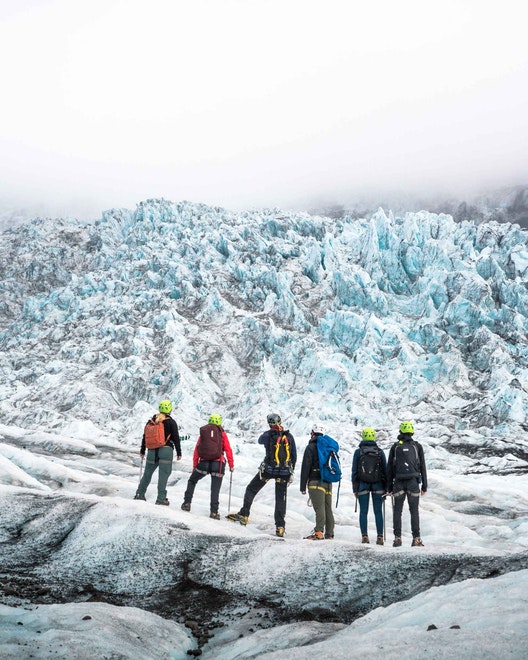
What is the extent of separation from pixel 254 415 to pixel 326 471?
39826 millimetres

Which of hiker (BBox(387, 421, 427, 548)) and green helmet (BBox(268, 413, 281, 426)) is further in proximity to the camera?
green helmet (BBox(268, 413, 281, 426))

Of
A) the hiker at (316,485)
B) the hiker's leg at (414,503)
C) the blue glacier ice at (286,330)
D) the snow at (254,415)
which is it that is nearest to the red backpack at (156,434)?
the snow at (254,415)

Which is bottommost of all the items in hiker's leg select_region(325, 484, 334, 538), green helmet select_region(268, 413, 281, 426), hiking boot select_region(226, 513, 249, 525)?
hiking boot select_region(226, 513, 249, 525)

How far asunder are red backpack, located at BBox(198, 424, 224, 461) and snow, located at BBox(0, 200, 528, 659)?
4.21ft

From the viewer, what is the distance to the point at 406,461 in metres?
10.2

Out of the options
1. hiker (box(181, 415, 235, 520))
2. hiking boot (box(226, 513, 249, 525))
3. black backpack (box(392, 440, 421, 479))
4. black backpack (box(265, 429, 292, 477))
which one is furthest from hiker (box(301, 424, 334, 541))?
hiker (box(181, 415, 235, 520))

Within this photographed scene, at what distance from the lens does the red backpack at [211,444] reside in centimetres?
1141

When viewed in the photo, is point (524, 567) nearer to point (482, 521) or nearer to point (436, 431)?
point (482, 521)

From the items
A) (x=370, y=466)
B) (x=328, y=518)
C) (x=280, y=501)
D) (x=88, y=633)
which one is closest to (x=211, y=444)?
(x=280, y=501)

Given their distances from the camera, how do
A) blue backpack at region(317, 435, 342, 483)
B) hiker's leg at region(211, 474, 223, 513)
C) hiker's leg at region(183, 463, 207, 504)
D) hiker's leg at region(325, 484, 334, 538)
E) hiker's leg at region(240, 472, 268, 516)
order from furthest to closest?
hiker's leg at region(183, 463, 207, 504) < hiker's leg at region(211, 474, 223, 513) < hiker's leg at region(240, 472, 268, 516) < hiker's leg at region(325, 484, 334, 538) < blue backpack at region(317, 435, 342, 483)

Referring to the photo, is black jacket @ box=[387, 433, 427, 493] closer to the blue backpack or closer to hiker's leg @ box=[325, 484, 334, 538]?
the blue backpack

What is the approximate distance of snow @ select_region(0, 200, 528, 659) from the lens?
5699 mm

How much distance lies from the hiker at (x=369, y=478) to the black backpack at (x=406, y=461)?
14.4 inches

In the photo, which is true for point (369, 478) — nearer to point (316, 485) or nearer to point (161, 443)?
point (316, 485)
